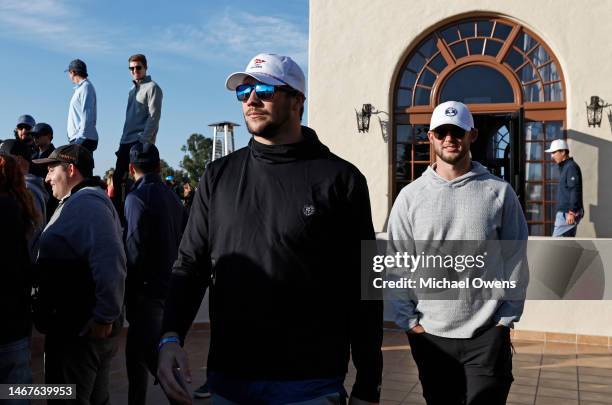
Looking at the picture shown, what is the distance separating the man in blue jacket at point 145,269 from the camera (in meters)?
4.29

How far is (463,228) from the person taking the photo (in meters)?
3.21

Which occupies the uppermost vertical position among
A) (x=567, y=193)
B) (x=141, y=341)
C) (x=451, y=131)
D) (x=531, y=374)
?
(x=451, y=131)

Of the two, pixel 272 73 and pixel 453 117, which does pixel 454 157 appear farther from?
pixel 272 73

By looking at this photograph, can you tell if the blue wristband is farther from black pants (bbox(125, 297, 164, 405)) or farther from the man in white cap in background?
the man in white cap in background

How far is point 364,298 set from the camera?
230cm

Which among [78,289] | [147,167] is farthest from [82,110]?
[78,289]

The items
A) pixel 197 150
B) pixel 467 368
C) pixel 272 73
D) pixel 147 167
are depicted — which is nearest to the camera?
pixel 272 73

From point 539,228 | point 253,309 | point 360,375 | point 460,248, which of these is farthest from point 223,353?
point 539,228

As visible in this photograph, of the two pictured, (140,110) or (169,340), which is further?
(140,110)

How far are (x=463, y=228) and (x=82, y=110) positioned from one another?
5.06 m

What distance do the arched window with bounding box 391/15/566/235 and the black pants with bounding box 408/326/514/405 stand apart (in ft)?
23.9

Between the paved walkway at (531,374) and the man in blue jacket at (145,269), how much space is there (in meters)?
0.97

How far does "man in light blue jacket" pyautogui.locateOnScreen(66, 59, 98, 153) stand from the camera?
22.8 ft

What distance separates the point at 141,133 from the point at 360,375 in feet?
18.3
